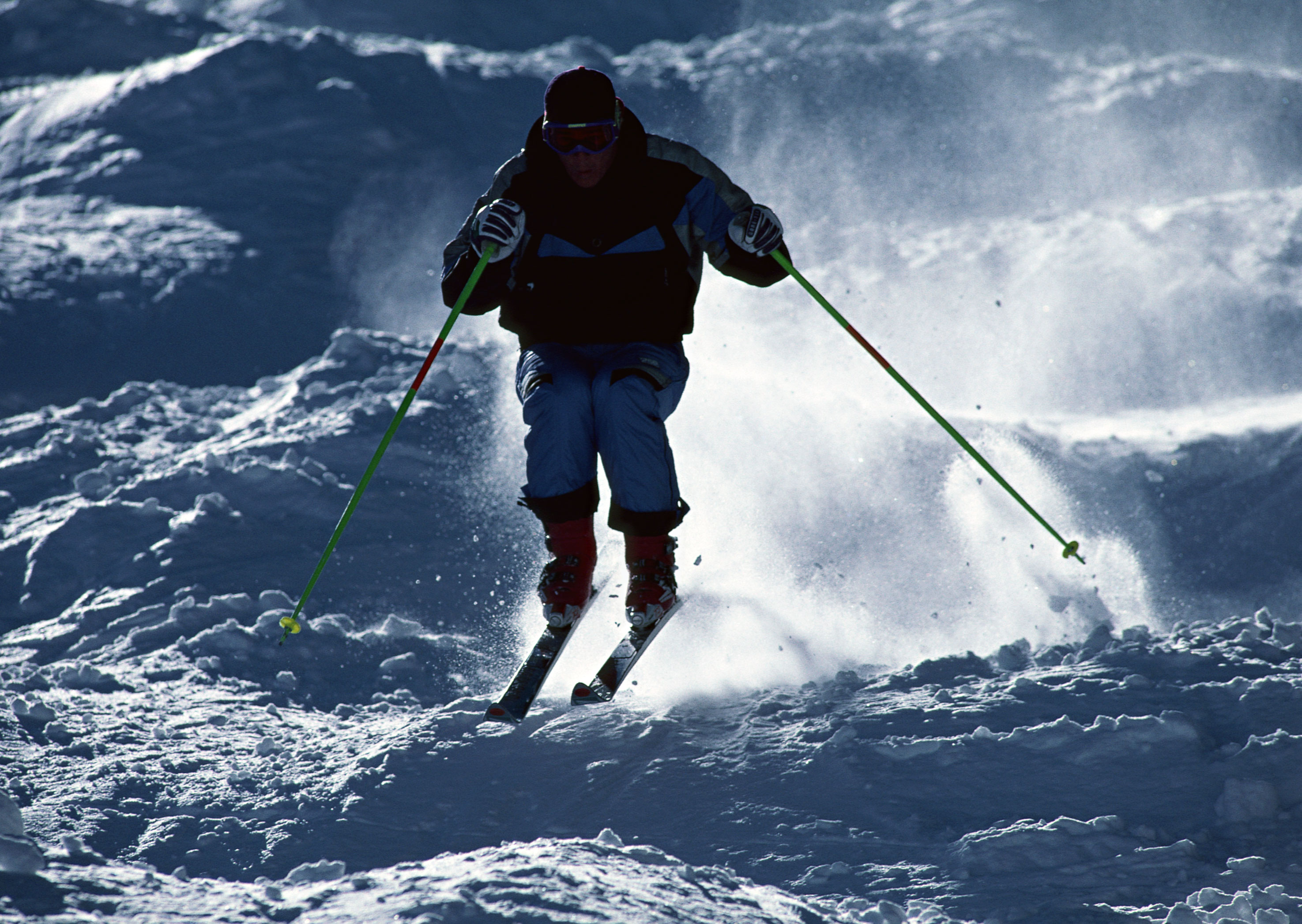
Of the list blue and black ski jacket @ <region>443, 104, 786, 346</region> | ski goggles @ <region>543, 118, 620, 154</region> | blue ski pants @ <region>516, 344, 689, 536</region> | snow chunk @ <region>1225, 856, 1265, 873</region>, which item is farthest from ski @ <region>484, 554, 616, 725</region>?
snow chunk @ <region>1225, 856, 1265, 873</region>

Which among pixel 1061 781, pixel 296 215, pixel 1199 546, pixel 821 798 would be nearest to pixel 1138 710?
pixel 1061 781

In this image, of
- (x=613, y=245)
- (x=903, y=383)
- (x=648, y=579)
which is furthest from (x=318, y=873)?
(x=903, y=383)

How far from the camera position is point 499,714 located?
13.6 ft

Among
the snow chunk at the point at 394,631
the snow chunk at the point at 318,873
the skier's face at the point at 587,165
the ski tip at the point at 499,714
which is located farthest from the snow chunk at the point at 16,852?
the skier's face at the point at 587,165

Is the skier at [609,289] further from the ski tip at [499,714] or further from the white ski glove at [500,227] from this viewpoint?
the ski tip at [499,714]

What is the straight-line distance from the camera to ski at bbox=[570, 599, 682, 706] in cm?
426

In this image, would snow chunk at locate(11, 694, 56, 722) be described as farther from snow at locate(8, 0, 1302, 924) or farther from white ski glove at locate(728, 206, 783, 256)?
white ski glove at locate(728, 206, 783, 256)

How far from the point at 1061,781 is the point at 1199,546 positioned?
12.7ft

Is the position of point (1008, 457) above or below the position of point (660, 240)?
above

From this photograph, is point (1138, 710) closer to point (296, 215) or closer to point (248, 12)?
point (296, 215)

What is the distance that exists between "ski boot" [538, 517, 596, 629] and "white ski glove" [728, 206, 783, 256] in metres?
1.22

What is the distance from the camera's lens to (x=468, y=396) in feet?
28.3

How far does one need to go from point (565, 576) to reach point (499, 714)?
1.98ft

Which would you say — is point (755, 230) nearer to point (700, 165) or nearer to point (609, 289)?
point (700, 165)
